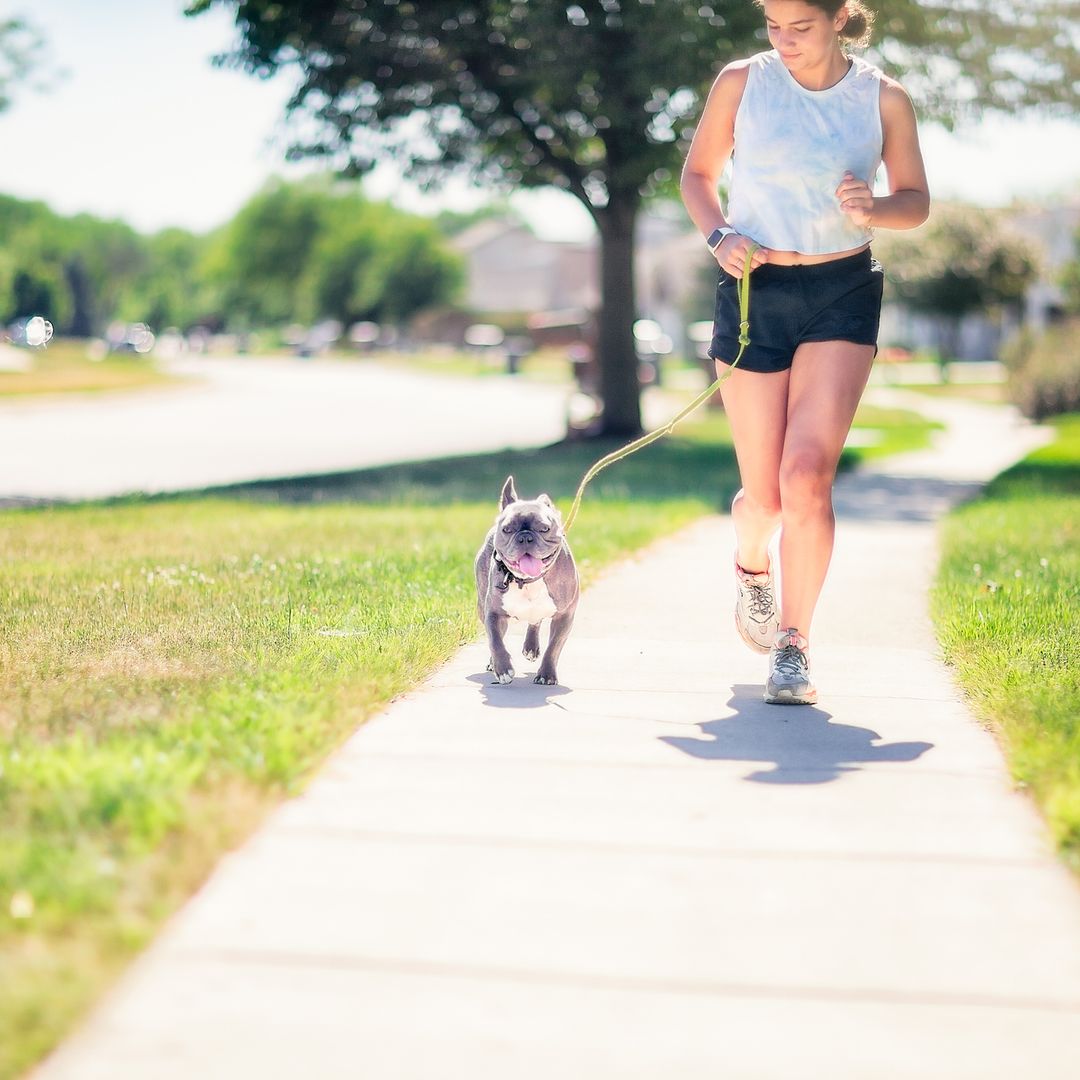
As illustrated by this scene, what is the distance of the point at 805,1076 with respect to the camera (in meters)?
2.51

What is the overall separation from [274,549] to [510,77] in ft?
32.1

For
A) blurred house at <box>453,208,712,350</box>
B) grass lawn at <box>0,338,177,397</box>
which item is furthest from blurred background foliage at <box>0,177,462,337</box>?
grass lawn at <box>0,338,177,397</box>

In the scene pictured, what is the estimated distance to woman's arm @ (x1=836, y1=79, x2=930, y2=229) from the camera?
16.2ft

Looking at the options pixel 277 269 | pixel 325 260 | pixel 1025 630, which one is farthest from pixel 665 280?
pixel 1025 630

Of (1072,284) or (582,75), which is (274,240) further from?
(582,75)

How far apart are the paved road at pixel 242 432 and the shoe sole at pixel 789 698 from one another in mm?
9884

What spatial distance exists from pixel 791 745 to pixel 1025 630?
1.99 m

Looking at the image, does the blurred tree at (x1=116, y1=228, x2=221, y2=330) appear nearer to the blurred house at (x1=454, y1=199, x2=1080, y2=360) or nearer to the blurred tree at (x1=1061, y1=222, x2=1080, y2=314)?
the blurred house at (x1=454, y1=199, x2=1080, y2=360)

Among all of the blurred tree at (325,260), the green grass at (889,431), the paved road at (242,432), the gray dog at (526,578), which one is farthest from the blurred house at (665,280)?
the gray dog at (526,578)

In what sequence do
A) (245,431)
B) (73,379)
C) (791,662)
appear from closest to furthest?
(791,662), (245,431), (73,379)

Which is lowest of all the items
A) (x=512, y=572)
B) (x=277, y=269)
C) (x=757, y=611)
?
(x=757, y=611)

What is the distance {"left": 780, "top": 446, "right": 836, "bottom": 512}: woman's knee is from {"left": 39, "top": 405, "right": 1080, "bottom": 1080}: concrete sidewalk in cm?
72

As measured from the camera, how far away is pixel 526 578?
4.98 m

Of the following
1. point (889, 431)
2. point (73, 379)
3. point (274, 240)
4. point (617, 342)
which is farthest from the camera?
point (274, 240)
